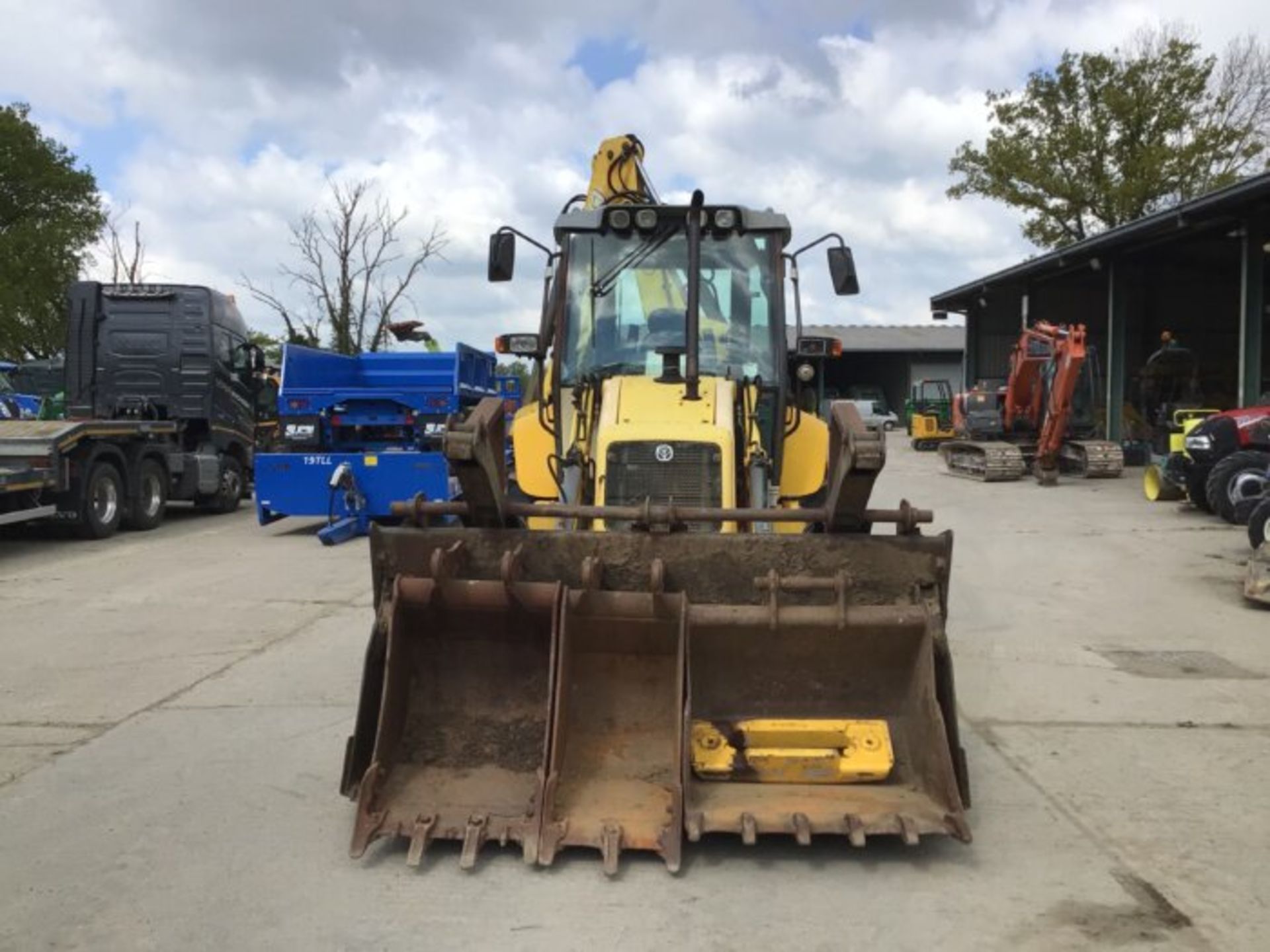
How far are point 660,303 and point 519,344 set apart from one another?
1021mm

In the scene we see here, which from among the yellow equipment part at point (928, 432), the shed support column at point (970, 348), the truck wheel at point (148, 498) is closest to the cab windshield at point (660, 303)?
the truck wheel at point (148, 498)

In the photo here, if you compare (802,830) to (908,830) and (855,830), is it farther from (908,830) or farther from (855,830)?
(908,830)

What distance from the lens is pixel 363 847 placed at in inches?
155

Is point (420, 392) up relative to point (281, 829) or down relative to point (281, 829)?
up

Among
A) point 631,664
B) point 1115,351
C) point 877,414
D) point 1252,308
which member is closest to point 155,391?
point 631,664

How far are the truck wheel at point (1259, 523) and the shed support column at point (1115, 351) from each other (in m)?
16.4

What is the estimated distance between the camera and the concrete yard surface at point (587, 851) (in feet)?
11.7

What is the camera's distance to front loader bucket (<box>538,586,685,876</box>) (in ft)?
12.9

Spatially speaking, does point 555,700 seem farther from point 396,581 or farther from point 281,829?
point 281,829

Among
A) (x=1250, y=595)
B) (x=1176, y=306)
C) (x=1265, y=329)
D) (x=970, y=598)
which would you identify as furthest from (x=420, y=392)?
(x=1176, y=306)

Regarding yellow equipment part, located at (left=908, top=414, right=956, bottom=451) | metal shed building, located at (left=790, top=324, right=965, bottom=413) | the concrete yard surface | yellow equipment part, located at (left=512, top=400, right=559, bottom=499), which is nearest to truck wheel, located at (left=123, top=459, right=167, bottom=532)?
the concrete yard surface

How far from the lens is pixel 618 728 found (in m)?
4.34

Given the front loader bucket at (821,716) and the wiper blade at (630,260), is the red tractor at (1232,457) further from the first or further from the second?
the front loader bucket at (821,716)

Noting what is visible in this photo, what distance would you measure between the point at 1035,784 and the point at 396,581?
2.96 metres
